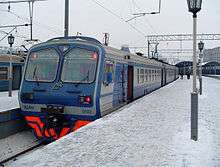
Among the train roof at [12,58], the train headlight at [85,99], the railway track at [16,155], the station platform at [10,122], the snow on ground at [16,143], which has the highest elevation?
the train roof at [12,58]

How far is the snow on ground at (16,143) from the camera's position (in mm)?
8617

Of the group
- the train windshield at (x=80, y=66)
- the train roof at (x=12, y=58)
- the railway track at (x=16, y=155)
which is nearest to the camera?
the railway track at (x=16, y=155)

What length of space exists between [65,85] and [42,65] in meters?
1.12

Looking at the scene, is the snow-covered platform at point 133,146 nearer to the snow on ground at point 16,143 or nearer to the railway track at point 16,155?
the railway track at point 16,155

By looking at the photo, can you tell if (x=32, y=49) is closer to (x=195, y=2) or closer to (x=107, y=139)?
(x=107, y=139)

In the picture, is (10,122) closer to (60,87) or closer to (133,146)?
(60,87)

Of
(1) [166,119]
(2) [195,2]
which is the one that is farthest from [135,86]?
(2) [195,2]

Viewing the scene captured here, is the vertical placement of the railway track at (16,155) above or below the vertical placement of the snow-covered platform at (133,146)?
below

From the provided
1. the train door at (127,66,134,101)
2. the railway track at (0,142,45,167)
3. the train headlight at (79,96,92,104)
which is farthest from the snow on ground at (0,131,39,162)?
the train door at (127,66,134,101)

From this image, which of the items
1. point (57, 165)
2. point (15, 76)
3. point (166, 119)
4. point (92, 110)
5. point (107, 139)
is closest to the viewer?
point (57, 165)

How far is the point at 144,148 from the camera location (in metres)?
6.33

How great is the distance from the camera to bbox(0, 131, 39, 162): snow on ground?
28.3 feet

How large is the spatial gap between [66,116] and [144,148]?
3.69 meters

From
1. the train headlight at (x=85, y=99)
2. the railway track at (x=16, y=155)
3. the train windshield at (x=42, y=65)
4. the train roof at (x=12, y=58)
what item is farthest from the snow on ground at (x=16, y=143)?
the train roof at (x=12, y=58)
